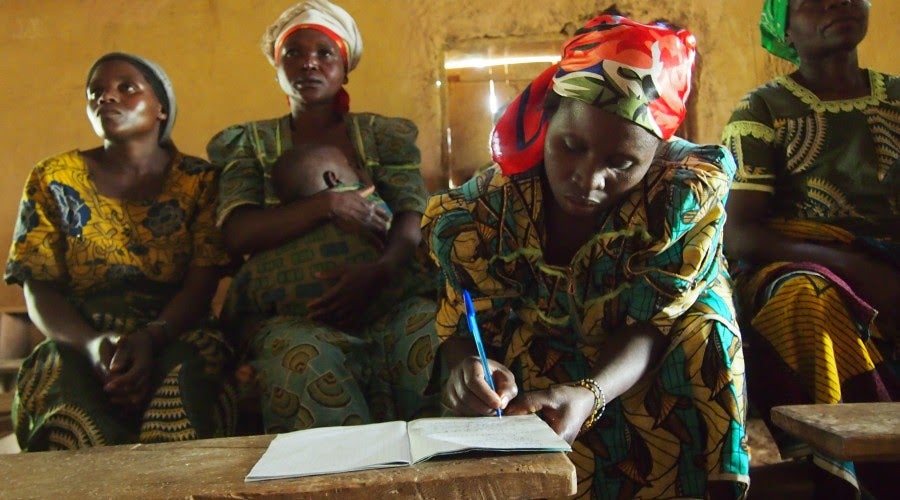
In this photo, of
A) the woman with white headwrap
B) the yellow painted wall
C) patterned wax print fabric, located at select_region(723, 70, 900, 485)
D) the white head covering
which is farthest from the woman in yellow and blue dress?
the yellow painted wall

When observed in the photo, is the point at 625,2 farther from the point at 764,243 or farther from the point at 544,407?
the point at 544,407

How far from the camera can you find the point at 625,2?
3.21 metres

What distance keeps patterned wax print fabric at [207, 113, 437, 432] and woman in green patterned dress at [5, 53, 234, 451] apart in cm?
14

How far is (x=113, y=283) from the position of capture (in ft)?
7.05

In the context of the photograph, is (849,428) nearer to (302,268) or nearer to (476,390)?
(476,390)

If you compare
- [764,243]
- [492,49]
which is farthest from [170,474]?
[492,49]

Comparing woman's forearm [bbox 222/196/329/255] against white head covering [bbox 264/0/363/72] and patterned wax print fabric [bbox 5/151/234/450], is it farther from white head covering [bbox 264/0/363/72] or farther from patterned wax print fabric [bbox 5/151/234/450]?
white head covering [bbox 264/0/363/72]

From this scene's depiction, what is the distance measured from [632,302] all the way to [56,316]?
1569 mm

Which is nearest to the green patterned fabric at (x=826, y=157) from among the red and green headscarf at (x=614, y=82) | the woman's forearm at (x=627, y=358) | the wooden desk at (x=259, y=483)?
the red and green headscarf at (x=614, y=82)

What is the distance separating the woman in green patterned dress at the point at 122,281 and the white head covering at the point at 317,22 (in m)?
0.41

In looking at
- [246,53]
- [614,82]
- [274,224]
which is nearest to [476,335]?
[614,82]

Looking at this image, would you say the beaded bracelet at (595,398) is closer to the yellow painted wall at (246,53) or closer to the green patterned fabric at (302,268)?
the green patterned fabric at (302,268)

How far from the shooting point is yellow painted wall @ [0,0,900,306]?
322 cm

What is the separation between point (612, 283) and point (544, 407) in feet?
1.32
